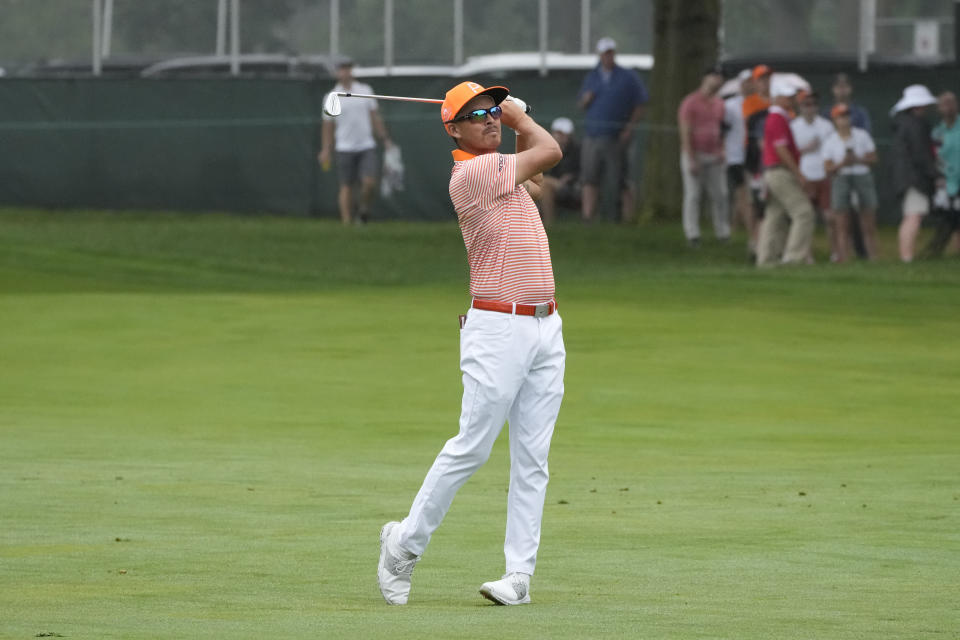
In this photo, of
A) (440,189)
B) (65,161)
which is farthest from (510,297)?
(65,161)

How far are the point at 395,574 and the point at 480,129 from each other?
1.61m

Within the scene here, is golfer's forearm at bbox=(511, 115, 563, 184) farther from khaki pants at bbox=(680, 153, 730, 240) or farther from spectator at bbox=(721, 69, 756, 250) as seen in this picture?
khaki pants at bbox=(680, 153, 730, 240)

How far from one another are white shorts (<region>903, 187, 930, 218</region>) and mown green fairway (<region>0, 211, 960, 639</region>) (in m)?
0.63

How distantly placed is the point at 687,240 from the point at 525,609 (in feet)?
66.6

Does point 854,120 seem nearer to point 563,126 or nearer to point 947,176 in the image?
point 947,176

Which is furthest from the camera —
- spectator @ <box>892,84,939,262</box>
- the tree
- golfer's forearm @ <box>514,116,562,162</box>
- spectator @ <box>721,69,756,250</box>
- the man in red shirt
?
the tree

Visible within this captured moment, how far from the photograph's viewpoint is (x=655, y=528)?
9.16m

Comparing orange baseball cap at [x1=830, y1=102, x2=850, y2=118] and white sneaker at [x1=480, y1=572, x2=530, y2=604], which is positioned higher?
orange baseball cap at [x1=830, y1=102, x2=850, y2=118]

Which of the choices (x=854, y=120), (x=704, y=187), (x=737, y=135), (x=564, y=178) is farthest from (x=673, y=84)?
(x=854, y=120)

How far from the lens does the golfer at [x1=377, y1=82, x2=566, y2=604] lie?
7105 mm

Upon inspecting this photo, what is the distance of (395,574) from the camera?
7.17 metres

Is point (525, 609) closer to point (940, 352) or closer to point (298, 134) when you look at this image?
point (940, 352)

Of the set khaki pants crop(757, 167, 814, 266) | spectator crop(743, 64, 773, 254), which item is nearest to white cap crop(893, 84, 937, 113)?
spectator crop(743, 64, 773, 254)

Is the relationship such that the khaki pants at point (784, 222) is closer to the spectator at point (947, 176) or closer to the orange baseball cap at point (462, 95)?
the spectator at point (947, 176)
